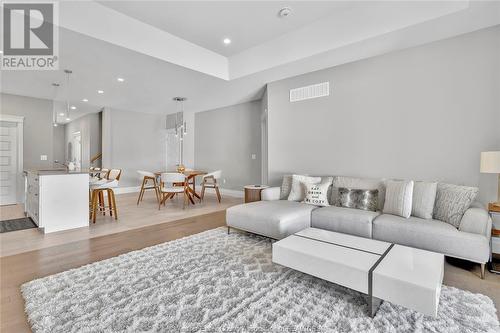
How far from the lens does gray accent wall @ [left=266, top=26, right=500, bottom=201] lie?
9.09 feet

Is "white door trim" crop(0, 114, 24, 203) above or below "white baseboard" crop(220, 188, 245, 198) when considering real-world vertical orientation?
above

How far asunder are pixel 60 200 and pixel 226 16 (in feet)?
11.4

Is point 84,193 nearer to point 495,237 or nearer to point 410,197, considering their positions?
point 410,197

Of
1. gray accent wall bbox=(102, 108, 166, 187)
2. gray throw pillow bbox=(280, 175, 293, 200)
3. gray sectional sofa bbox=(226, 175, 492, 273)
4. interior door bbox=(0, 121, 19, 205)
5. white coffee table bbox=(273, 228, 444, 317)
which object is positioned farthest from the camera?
gray accent wall bbox=(102, 108, 166, 187)

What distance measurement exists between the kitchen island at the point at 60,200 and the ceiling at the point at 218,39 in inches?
71.5

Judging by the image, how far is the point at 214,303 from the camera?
1.70m

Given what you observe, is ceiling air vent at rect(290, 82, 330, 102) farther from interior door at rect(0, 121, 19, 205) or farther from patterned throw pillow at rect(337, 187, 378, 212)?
interior door at rect(0, 121, 19, 205)

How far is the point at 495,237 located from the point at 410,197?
741 millimetres

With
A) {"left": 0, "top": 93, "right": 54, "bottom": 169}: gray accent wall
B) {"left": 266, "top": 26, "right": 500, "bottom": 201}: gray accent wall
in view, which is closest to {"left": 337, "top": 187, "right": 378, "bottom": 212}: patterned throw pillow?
{"left": 266, "top": 26, "right": 500, "bottom": 201}: gray accent wall

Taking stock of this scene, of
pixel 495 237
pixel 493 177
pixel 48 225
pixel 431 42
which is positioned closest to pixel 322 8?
pixel 431 42

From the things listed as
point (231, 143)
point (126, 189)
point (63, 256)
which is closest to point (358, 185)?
point (63, 256)

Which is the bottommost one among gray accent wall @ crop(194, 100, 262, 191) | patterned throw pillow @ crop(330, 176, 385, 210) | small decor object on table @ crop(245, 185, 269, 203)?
small decor object on table @ crop(245, 185, 269, 203)

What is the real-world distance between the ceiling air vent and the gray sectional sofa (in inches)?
75.8

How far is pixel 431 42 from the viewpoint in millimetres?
3051
